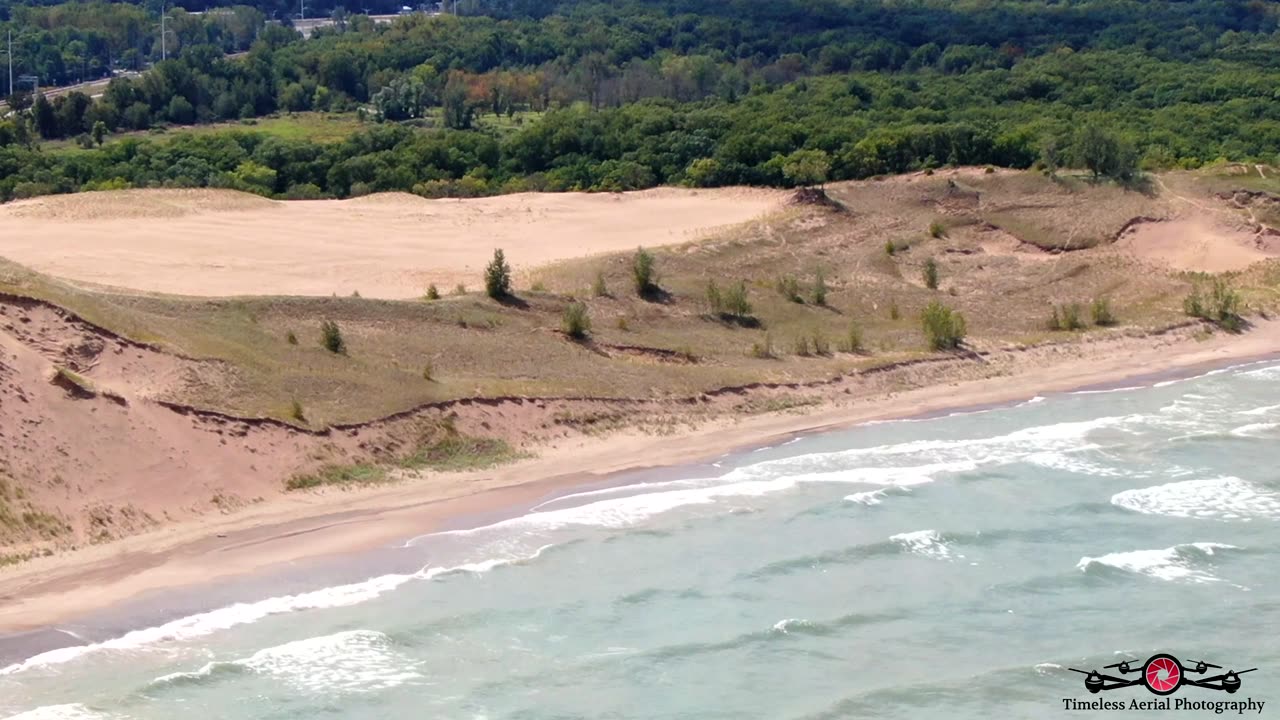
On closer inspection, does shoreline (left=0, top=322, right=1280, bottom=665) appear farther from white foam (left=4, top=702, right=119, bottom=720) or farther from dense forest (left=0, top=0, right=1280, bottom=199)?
dense forest (left=0, top=0, right=1280, bottom=199)

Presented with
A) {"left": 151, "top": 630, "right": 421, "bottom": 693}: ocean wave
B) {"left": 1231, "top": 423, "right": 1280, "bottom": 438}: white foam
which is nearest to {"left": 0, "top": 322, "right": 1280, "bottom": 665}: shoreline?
{"left": 151, "top": 630, "right": 421, "bottom": 693}: ocean wave

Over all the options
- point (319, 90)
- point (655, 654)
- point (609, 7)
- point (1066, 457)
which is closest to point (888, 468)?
point (1066, 457)

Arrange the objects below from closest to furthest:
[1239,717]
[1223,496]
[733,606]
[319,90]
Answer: [1239,717]
[733,606]
[1223,496]
[319,90]

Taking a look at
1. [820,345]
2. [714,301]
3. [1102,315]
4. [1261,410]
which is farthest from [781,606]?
[1102,315]

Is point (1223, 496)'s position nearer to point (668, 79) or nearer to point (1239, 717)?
point (1239, 717)

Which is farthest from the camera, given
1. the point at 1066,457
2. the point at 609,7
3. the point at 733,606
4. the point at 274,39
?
the point at 609,7
